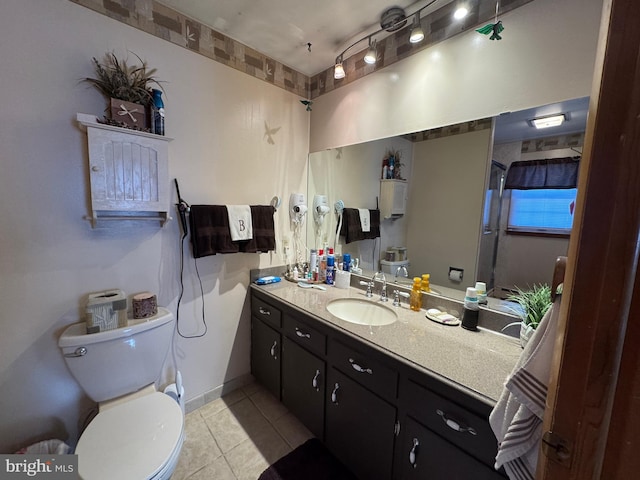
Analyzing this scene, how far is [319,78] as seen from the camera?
2.07 m

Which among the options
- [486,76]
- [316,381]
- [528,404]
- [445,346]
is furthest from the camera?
[316,381]

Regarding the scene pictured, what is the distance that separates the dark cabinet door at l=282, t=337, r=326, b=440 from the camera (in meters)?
1.44

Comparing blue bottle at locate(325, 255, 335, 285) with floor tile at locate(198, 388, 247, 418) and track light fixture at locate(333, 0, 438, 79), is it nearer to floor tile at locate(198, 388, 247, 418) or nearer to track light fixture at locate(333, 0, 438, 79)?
floor tile at locate(198, 388, 247, 418)

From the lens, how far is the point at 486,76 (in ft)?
4.03

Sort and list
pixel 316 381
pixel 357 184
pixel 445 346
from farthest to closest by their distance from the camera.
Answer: pixel 357 184 → pixel 316 381 → pixel 445 346

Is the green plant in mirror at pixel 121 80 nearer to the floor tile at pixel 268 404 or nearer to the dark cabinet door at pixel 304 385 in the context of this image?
the dark cabinet door at pixel 304 385

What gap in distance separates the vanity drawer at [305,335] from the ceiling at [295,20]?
5.73 ft

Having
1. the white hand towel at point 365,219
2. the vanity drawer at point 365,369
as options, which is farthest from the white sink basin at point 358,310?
the white hand towel at point 365,219

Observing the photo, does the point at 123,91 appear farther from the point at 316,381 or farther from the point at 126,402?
the point at 316,381

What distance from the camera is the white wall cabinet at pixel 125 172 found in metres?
1.20

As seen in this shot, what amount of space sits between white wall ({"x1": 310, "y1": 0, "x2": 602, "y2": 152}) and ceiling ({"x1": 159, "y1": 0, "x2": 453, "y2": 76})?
0.89 feet

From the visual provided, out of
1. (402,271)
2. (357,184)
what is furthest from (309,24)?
(402,271)

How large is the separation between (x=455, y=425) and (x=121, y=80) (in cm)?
205

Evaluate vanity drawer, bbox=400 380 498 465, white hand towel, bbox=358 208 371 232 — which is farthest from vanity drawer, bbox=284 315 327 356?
white hand towel, bbox=358 208 371 232
